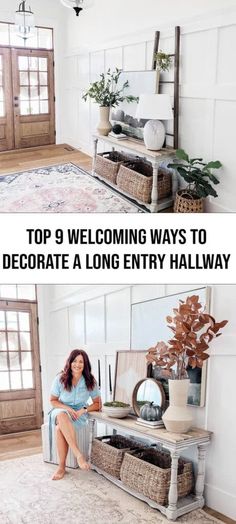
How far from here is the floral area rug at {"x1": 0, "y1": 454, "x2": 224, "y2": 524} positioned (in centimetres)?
301

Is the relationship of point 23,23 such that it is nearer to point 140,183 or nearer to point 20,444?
point 140,183

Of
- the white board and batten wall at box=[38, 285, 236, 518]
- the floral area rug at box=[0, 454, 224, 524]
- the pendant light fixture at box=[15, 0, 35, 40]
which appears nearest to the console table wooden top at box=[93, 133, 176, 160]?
the white board and batten wall at box=[38, 285, 236, 518]

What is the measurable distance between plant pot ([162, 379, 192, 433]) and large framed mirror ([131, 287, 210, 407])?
0.15 m

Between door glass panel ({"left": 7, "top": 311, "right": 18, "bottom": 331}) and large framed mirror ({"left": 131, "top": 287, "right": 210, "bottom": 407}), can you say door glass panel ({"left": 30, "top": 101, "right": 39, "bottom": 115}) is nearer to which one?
door glass panel ({"left": 7, "top": 311, "right": 18, "bottom": 331})

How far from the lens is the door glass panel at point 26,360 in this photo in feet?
21.2

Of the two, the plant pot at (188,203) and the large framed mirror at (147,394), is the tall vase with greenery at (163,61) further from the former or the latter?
the large framed mirror at (147,394)

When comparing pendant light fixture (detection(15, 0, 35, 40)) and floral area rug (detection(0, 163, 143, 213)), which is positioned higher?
pendant light fixture (detection(15, 0, 35, 40))

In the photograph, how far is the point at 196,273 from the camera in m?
3.25

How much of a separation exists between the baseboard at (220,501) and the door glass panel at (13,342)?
3.78 m

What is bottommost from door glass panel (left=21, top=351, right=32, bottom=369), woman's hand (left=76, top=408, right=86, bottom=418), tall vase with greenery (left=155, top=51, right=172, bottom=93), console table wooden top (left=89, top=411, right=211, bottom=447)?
door glass panel (left=21, top=351, right=32, bottom=369)

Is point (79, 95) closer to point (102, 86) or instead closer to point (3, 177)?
point (102, 86)

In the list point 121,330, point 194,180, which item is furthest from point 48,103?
point 121,330

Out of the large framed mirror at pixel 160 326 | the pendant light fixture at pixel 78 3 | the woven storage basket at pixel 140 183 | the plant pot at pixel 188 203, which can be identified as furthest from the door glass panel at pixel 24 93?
the large framed mirror at pixel 160 326

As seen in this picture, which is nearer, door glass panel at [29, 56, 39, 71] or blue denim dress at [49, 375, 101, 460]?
blue denim dress at [49, 375, 101, 460]
